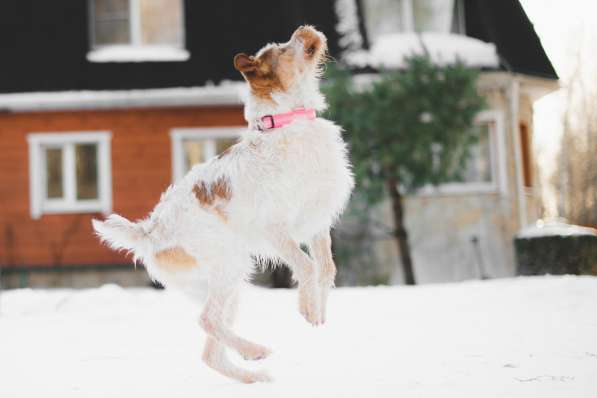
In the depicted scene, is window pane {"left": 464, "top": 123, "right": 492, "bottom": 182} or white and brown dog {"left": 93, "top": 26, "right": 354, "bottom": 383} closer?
white and brown dog {"left": 93, "top": 26, "right": 354, "bottom": 383}

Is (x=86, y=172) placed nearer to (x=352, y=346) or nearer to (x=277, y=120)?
(x=352, y=346)

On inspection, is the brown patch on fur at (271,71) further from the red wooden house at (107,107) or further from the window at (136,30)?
the window at (136,30)

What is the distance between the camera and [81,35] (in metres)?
13.3

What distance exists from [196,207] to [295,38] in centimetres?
97

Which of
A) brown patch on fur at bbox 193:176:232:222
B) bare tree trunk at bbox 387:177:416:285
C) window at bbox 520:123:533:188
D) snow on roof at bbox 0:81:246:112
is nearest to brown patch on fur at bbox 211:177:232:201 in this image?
brown patch on fur at bbox 193:176:232:222

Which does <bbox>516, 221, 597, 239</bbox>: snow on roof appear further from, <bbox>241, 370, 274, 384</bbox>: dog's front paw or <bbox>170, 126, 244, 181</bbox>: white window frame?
<bbox>170, 126, 244, 181</bbox>: white window frame

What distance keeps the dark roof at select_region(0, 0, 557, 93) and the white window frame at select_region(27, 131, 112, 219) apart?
0.93 meters

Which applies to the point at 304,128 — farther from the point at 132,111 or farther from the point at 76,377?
the point at 132,111

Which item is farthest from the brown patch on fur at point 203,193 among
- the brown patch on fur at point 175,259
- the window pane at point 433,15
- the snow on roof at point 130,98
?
the window pane at point 433,15

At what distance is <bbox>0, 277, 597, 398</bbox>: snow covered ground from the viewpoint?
3.51 m

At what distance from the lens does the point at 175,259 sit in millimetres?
3686

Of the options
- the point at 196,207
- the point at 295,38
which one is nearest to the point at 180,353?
the point at 196,207

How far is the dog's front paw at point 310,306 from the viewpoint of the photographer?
3.31m

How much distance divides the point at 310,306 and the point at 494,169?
1079 centimetres
